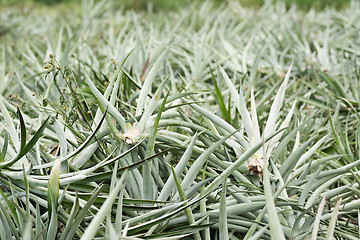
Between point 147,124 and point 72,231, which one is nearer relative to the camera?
point 72,231

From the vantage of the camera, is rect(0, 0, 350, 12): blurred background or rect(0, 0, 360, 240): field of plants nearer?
rect(0, 0, 360, 240): field of plants

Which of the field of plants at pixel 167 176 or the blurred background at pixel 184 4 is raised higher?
the blurred background at pixel 184 4

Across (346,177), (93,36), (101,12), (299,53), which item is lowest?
(346,177)

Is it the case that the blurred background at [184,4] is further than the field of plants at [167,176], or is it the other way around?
the blurred background at [184,4]

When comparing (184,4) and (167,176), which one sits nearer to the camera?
(167,176)

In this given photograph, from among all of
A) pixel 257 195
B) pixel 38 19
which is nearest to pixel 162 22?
pixel 38 19

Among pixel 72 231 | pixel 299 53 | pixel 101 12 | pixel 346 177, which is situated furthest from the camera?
pixel 101 12

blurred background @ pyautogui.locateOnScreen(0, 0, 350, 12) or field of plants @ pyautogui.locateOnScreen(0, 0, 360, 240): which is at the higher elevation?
blurred background @ pyautogui.locateOnScreen(0, 0, 350, 12)

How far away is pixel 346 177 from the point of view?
840 mm

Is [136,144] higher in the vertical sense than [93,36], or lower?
lower

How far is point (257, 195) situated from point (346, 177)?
0.85 ft

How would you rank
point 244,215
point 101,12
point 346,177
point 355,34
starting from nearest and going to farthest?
point 244,215 → point 346,177 → point 355,34 → point 101,12

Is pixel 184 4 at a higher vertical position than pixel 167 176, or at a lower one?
higher

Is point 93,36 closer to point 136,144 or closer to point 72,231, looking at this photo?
point 136,144
